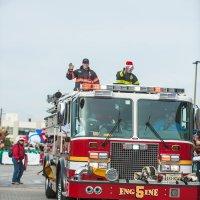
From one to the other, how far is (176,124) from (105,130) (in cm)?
136

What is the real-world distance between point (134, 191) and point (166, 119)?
5.33 feet

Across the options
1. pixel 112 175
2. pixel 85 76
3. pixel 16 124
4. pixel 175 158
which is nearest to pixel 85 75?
pixel 85 76

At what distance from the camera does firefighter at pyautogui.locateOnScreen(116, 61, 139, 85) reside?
14120 mm

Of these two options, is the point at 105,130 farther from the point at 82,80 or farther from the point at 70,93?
the point at 82,80

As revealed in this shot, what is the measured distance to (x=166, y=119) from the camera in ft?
41.4

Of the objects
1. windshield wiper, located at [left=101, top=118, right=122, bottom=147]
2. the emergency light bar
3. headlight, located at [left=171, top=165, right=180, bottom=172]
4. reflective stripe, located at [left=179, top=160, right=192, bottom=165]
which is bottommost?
headlight, located at [left=171, top=165, right=180, bottom=172]

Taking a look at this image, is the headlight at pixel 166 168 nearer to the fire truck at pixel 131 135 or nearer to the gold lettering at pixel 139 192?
the fire truck at pixel 131 135

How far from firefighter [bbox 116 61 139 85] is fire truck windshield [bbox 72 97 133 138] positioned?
160 cm

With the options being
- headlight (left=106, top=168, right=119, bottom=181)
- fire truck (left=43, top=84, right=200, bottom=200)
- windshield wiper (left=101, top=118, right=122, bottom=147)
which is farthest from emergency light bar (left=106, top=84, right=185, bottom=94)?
headlight (left=106, top=168, right=119, bottom=181)

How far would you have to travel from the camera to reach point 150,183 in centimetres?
1186

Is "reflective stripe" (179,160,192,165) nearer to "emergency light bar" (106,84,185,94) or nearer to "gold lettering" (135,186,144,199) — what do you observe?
"gold lettering" (135,186,144,199)

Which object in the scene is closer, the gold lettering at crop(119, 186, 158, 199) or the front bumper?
the front bumper

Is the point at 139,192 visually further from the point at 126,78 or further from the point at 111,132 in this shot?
the point at 126,78

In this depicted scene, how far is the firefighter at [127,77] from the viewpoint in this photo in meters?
14.1
